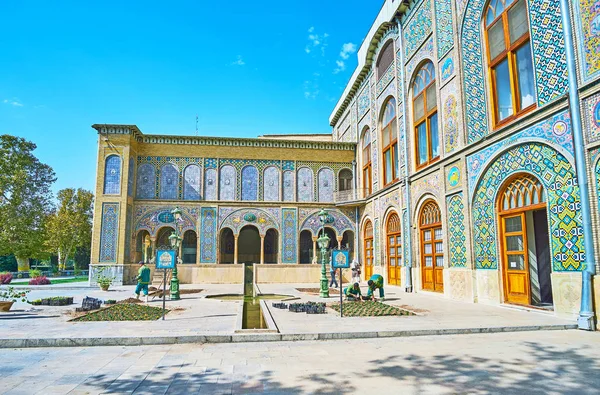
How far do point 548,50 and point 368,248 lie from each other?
15.2 metres

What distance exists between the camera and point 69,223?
3478 cm

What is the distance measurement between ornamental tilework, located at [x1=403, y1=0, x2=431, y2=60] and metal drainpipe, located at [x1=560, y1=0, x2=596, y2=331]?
7.31 m

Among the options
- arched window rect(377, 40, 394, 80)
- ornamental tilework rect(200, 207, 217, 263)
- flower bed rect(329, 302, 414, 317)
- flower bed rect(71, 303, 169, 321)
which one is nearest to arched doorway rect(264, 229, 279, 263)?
ornamental tilework rect(200, 207, 217, 263)

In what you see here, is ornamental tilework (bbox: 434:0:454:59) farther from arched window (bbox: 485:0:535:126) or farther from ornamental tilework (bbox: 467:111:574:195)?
ornamental tilework (bbox: 467:111:574:195)

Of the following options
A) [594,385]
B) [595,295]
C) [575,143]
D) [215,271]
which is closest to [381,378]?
[594,385]

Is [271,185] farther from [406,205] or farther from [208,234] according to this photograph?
[406,205]

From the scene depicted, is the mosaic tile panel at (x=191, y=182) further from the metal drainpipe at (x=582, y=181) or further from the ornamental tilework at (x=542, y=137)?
the metal drainpipe at (x=582, y=181)

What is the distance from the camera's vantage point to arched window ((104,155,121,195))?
22.4 metres

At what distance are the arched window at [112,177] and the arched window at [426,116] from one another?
611 inches

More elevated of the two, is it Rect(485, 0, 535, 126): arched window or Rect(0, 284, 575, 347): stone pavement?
Rect(485, 0, 535, 126): arched window

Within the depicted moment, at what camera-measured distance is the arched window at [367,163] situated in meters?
23.2

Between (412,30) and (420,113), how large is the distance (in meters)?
3.59

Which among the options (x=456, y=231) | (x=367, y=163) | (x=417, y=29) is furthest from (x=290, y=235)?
(x=417, y=29)

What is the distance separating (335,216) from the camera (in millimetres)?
25219
